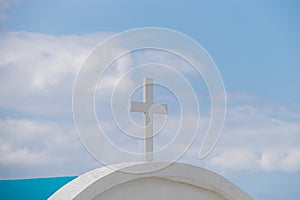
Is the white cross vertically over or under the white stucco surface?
over

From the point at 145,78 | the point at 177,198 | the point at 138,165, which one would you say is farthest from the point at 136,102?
the point at 177,198

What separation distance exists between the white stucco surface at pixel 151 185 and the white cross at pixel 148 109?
263 millimetres

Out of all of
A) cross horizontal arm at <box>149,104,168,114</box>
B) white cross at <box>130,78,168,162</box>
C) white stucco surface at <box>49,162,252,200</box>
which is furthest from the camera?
cross horizontal arm at <box>149,104,168,114</box>

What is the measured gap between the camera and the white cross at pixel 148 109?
4.28 metres

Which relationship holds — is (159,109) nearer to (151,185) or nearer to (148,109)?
(148,109)

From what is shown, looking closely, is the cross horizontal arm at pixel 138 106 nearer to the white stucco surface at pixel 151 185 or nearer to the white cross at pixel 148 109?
the white cross at pixel 148 109

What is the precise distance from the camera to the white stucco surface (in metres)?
3.68

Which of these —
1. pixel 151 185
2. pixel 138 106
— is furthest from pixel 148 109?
pixel 151 185

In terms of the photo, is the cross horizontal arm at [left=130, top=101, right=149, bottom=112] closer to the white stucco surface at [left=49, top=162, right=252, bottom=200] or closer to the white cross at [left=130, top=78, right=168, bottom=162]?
the white cross at [left=130, top=78, right=168, bottom=162]

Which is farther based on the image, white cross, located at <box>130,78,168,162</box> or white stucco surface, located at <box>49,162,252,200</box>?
white cross, located at <box>130,78,168,162</box>

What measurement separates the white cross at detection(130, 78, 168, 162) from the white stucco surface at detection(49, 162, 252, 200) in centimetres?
26

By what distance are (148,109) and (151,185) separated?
0.78 metres

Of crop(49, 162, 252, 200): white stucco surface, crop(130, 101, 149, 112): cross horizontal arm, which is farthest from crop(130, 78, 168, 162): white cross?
crop(49, 162, 252, 200): white stucco surface

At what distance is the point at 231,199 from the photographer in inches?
178
